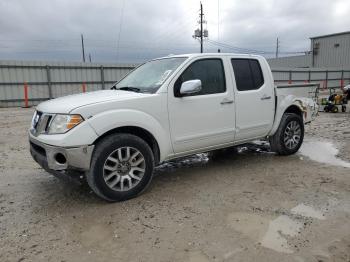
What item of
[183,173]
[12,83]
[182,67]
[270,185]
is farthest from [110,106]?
[12,83]

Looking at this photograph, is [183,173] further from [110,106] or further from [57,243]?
[57,243]

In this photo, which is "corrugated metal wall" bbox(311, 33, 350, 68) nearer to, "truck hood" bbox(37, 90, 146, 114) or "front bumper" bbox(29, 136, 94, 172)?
"truck hood" bbox(37, 90, 146, 114)

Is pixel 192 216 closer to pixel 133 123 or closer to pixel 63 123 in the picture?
pixel 133 123

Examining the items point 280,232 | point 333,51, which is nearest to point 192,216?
point 280,232

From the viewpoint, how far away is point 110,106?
3.67 m

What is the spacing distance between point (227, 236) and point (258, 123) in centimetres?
256

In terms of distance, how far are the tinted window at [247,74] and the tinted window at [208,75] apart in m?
0.32

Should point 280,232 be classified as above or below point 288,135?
→ below

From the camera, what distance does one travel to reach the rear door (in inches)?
193

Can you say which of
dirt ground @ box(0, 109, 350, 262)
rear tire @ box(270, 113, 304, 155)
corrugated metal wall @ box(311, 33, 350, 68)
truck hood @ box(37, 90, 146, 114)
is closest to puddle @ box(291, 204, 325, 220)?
dirt ground @ box(0, 109, 350, 262)

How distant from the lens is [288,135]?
587 centimetres

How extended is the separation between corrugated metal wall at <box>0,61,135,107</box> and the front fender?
1636 centimetres

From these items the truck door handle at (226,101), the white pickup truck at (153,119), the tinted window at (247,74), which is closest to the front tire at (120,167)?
the white pickup truck at (153,119)

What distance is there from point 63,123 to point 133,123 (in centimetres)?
79
